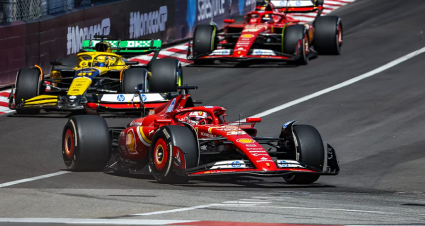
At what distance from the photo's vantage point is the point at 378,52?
2458cm

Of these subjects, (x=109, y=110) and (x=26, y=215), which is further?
(x=109, y=110)

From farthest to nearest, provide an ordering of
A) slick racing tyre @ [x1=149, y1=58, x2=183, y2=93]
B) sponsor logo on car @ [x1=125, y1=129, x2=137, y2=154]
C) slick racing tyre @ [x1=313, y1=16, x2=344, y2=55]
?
slick racing tyre @ [x1=313, y1=16, x2=344, y2=55]
slick racing tyre @ [x1=149, y1=58, x2=183, y2=93]
sponsor logo on car @ [x1=125, y1=129, x2=137, y2=154]

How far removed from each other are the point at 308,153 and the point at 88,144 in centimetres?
319

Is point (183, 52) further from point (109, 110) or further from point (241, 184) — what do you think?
point (241, 184)

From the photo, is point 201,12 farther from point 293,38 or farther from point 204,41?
point 293,38

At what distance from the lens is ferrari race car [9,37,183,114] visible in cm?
1656

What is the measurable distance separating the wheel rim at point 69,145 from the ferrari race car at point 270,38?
10272 mm

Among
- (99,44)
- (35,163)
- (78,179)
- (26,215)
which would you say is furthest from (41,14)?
(26,215)

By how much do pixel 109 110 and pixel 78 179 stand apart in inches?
201

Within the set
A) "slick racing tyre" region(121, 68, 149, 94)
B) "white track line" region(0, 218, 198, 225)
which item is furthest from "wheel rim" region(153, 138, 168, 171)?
"slick racing tyre" region(121, 68, 149, 94)

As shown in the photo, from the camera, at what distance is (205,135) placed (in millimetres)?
11344

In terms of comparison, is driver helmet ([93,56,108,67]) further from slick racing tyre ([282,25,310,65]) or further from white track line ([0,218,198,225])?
white track line ([0,218,198,225])

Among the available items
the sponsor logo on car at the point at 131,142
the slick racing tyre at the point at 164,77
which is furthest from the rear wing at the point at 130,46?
the sponsor logo on car at the point at 131,142

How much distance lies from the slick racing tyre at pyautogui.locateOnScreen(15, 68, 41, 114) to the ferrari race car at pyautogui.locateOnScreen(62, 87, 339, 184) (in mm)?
4848
